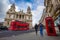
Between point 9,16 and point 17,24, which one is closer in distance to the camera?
point 17,24

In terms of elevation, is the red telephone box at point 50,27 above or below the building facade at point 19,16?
below

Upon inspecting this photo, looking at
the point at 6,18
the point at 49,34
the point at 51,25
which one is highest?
the point at 6,18

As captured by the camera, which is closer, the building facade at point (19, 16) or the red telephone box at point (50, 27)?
the red telephone box at point (50, 27)

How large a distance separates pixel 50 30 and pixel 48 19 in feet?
3.44

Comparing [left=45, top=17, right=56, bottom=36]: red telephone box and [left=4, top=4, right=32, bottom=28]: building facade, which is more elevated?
[left=4, top=4, right=32, bottom=28]: building facade

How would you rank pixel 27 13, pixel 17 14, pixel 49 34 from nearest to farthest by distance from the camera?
pixel 49 34, pixel 17 14, pixel 27 13

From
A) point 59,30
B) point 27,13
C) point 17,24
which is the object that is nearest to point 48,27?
point 59,30

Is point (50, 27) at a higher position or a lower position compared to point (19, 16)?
lower

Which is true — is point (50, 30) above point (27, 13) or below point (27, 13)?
below

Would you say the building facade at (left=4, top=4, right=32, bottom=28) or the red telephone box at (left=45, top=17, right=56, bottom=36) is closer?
the red telephone box at (left=45, top=17, right=56, bottom=36)

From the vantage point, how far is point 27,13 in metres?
61.6

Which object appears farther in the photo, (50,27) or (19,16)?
(19,16)

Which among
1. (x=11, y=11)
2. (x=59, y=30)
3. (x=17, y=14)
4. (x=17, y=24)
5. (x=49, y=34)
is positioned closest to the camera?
(x=49, y=34)

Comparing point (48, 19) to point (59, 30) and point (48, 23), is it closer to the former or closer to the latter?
point (48, 23)
